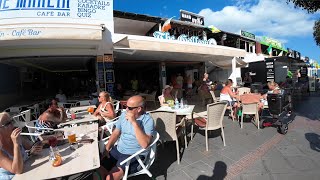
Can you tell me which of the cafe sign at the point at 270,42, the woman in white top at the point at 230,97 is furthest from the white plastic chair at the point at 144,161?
the cafe sign at the point at 270,42

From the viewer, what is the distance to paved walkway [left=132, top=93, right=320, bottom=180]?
2949 millimetres

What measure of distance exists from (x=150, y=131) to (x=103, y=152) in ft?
2.37

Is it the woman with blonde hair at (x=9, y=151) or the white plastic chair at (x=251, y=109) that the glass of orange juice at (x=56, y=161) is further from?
the white plastic chair at (x=251, y=109)

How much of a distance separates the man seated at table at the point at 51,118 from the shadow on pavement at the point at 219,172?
285 centimetres

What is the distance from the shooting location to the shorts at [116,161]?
7.98 ft

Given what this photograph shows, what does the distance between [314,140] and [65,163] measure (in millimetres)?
4538

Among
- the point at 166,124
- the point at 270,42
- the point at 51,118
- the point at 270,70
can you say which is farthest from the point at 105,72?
the point at 270,42

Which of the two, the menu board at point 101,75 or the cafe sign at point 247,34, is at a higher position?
the cafe sign at point 247,34

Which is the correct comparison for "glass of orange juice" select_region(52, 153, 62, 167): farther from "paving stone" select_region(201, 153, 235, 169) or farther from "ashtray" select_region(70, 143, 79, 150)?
"paving stone" select_region(201, 153, 235, 169)

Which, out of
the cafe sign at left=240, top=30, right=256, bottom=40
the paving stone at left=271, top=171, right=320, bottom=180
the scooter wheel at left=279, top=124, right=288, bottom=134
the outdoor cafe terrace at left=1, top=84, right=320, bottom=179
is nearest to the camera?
the outdoor cafe terrace at left=1, top=84, right=320, bottom=179

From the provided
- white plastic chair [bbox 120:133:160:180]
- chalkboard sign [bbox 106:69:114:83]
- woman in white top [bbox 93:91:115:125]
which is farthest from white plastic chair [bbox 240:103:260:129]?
chalkboard sign [bbox 106:69:114:83]

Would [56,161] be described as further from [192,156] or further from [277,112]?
[277,112]

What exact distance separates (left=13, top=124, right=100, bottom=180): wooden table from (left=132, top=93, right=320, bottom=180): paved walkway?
1091 millimetres

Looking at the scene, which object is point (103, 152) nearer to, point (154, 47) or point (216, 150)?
point (216, 150)
